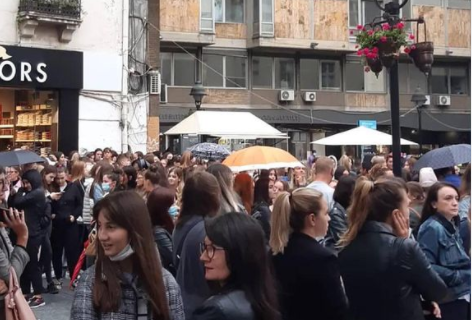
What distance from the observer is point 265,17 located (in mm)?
32531

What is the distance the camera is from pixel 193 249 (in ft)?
15.4

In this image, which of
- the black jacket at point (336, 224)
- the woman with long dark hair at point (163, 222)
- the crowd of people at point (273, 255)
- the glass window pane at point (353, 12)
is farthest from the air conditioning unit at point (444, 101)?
the woman with long dark hair at point (163, 222)

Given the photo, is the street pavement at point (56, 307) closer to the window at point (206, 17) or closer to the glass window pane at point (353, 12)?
the window at point (206, 17)

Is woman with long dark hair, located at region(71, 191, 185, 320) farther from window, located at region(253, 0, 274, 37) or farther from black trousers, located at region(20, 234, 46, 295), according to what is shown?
window, located at region(253, 0, 274, 37)

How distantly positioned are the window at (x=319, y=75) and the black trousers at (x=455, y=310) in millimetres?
29904

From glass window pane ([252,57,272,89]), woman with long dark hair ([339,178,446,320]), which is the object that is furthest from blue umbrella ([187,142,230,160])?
glass window pane ([252,57,272,89])

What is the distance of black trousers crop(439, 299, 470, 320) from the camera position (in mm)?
5090

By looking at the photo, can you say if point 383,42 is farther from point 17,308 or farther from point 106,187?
point 17,308

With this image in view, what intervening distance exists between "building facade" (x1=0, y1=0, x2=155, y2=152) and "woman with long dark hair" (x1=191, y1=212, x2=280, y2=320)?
54.0ft

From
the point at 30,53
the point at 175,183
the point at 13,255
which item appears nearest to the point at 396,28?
the point at 175,183

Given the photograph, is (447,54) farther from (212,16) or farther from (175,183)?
(175,183)

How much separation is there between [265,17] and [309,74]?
160 inches

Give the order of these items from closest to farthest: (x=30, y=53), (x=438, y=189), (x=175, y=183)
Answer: (x=438, y=189)
(x=175, y=183)
(x=30, y=53)

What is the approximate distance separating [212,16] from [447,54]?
12.8m
